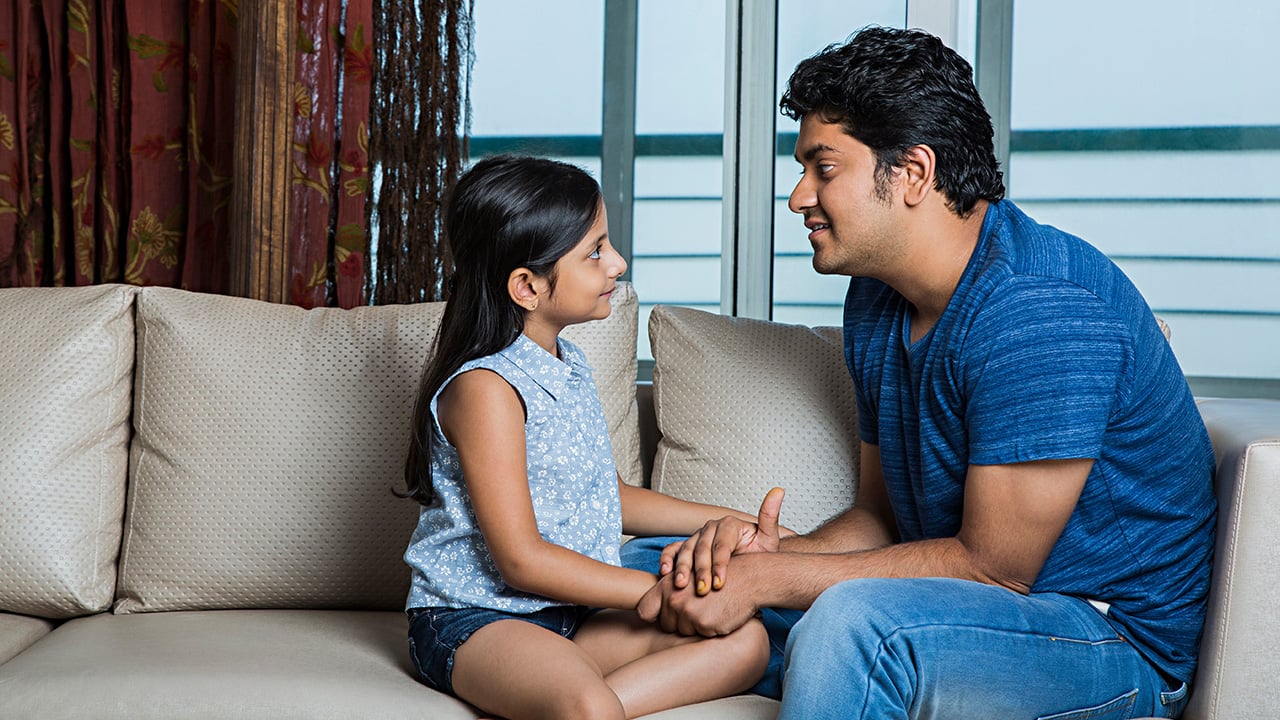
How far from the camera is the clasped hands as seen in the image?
1.34 m

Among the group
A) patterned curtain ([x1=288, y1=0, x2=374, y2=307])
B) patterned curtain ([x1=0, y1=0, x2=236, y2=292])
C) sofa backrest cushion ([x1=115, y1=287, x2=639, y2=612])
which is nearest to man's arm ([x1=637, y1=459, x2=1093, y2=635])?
sofa backrest cushion ([x1=115, y1=287, x2=639, y2=612])

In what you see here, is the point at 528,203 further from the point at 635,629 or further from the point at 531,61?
the point at 531,61

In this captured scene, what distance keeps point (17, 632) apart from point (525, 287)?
952mm

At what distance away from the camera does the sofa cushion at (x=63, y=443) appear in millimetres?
1736

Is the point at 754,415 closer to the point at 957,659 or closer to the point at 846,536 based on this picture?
the point at 846,536

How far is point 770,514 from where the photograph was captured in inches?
57.2

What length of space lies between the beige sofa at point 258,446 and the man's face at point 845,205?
386 millimetres

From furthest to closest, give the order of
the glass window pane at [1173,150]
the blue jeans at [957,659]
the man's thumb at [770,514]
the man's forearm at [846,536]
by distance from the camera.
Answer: the glass window pane at [1173,150], the man's forearm at [846,536], the man's thumb at [770,514], the blue jeans at [957,659]

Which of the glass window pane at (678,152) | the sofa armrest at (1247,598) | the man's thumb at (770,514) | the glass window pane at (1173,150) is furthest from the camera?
A: the glass window pane at (678,152)

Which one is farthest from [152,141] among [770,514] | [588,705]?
[588,705]

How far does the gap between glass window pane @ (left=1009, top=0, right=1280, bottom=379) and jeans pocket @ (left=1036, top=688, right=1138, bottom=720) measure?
4.64ft

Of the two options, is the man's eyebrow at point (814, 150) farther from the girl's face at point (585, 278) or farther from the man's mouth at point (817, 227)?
the girl's face at point (585, 278)

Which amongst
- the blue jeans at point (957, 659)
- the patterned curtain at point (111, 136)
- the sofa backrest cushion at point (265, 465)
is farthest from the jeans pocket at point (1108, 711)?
the patterned curtain at point (111, 136)

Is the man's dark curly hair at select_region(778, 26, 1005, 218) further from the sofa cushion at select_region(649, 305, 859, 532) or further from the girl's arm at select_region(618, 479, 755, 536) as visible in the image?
the girl's arm at select_region(618, 479, 755, 536)
